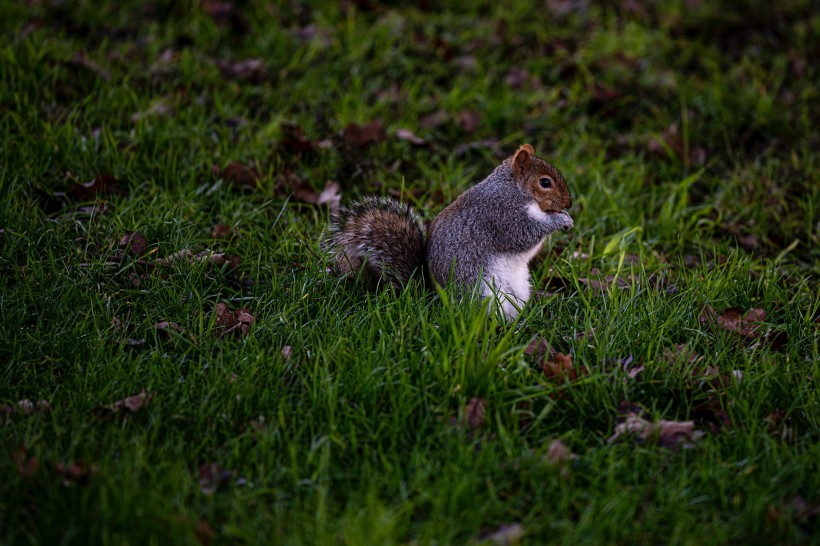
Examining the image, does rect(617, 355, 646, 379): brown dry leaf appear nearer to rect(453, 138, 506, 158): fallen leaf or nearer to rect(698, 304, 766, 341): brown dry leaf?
rect(698, 304, 766, 341): brown dry leaf

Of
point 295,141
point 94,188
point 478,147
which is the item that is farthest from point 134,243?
point 478,147

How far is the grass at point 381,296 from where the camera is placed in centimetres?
232

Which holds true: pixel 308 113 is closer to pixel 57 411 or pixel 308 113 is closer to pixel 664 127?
pixel 664 127

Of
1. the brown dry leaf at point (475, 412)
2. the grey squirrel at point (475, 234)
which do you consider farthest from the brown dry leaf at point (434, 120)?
the brown dry leaf at point (475, 412)

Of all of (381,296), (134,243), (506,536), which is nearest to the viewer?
(506,536)

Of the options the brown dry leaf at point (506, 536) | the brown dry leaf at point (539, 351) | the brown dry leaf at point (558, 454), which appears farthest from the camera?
the brown dry leaf at point (539, 351)

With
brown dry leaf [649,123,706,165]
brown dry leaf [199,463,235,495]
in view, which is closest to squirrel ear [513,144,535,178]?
brown dry leaf [199,463,235,495]

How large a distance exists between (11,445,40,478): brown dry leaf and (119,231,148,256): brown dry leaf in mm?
1177

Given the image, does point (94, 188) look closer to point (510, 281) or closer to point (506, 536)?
point (510, 281)

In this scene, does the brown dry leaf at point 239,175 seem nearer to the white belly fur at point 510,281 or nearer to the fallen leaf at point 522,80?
the white belly fur at point 510,281

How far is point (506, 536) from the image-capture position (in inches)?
87.4

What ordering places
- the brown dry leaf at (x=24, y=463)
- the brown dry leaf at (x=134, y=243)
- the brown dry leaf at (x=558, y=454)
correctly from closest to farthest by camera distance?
the brown dry leaf at (x=24, y=463)
the brown dry leaf at (x=558, y=454)
the brown dry leaf at (x=134, y=243)

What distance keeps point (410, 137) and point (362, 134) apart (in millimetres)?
265

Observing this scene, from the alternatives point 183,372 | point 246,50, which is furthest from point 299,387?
point 246,50
